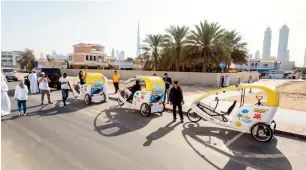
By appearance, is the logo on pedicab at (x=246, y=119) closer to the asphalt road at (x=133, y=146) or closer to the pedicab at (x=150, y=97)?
the asphalt road at (x=133, y=146)

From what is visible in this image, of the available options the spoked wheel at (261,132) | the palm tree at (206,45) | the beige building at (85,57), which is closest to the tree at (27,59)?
the beige building at (85,57)

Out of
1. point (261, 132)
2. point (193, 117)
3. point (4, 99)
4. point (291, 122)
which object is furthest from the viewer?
point (193, 117)

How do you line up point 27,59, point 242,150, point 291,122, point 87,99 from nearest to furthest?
point 242,150
point 291,122
point 87,99
point 27,59

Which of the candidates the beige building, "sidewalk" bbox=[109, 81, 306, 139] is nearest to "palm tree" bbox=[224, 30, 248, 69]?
"sidewalk" bbox=[109, 81, 306, 139]

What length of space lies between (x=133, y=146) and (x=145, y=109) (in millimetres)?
3077

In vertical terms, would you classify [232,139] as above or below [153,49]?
below

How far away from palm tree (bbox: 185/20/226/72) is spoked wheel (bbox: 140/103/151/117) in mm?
16611

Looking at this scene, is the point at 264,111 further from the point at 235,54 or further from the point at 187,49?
the point at 235,54

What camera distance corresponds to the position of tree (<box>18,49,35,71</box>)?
6197cm

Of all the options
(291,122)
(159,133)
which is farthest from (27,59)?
(291,122)

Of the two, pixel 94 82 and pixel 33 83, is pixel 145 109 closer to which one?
pixel 94 82

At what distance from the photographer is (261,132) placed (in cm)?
573

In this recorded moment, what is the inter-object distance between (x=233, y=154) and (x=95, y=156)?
134 inches

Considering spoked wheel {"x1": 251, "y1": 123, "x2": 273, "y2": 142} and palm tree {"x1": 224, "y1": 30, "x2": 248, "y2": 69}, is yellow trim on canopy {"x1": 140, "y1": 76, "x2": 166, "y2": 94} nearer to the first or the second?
spoked wheel {"x1": 251, "y1": 123, "x2": 273, "y2": 142}
